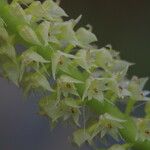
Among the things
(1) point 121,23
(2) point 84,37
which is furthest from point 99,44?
(2) point 84,37

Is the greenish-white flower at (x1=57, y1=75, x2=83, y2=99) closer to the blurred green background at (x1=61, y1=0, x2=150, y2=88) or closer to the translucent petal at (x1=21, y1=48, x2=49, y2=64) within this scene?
the translucent petal at (x1=21, y1=48, x2=49, y2=64)

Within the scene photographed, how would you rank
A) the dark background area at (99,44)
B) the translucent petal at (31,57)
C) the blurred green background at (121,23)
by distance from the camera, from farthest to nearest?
the blurred green background at (121,23)
the dark background area at (99,44)
the translucent petal at (31,57)

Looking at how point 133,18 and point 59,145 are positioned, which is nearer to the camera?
point 59,145

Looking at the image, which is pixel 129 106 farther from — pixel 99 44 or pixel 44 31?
pixel 99 44

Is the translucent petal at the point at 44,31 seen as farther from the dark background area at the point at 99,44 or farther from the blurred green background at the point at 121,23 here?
the blurred green background at the point at 121,23

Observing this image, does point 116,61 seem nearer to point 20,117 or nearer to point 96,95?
point 96,95

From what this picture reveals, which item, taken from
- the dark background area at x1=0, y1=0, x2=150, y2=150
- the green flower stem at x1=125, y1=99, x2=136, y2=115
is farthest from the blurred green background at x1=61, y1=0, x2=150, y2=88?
the green flower stem at x1=125, y1=99, x2=136, y2=115

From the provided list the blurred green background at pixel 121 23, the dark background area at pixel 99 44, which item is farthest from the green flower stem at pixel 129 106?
the blurred green background at pixel 121 23

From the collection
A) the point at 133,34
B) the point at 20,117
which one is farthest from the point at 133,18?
the point at 20,117
